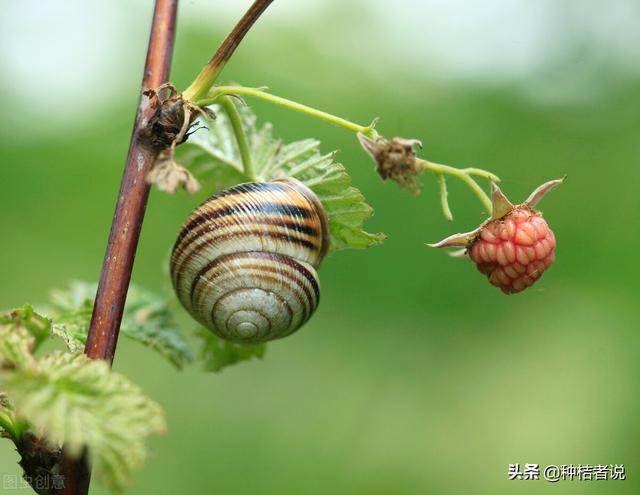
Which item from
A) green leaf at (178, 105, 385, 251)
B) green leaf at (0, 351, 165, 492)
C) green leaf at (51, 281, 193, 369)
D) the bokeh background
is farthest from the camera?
the bokeh background

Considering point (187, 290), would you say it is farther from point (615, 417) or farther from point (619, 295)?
point (619, 295)

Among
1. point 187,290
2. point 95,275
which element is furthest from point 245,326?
point 95,275

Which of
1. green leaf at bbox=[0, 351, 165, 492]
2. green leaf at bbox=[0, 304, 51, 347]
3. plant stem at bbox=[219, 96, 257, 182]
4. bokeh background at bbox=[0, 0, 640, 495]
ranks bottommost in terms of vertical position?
Answer: green leaf at bbox=[0, 351, 165, 492]

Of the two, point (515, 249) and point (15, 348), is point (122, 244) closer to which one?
point (15, 348)

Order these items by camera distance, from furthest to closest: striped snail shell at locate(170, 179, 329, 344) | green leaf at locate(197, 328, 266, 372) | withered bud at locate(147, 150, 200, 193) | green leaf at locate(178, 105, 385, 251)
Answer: green leaf at locate(197, 328, 266, 372)
green leaf at locate(178, 105, 385, 251)
striped snail shell at locate(170, 179, 329, 344)
withered bud at locate(147, 150, 200, 193)

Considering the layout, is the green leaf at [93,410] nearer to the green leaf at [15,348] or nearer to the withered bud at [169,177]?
the green leaf at [15,348]

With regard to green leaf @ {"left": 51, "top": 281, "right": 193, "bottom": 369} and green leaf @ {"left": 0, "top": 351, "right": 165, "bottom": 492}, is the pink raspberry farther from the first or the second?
green leaf @ {"left": 51, "top": 281, "right": 193, "bottom": 369}

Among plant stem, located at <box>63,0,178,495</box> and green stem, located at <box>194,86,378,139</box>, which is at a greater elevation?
green stem, located at <box>194,86,378,139</box>

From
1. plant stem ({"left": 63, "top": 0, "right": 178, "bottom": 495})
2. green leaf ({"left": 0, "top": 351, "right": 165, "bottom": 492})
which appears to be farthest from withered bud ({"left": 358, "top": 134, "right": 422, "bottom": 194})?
green leaf ({"left": 0, "top": 351, "right": 165, "bottom": 492})
